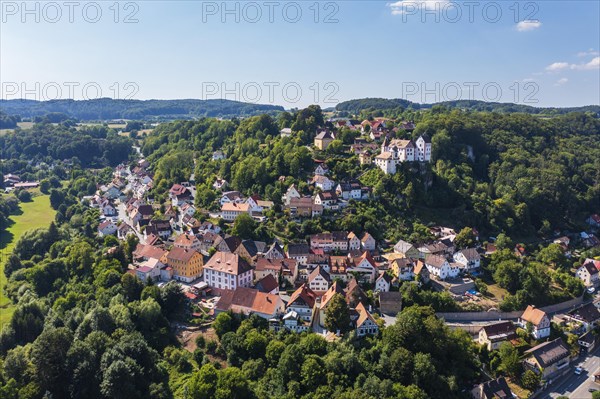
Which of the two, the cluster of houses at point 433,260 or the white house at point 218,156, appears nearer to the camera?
the cluster of houses at point 433,260

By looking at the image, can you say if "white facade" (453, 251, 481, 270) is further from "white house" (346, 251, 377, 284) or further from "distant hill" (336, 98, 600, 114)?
"distant hill" (336, 98, 600, 114)

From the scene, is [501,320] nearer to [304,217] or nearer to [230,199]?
[304,217]

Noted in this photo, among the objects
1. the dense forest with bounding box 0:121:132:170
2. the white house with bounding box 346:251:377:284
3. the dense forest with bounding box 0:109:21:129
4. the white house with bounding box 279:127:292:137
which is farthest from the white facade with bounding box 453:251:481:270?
the dense forest with bounding box 0:109:21:129

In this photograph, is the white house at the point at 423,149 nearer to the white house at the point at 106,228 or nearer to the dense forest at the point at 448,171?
the dense forest at the point at 448,171

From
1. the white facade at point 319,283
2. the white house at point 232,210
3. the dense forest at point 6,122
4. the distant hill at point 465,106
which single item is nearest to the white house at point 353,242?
the white facade at point 319,283

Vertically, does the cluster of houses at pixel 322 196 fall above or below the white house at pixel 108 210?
above

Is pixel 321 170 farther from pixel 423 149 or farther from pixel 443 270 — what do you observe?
pixel 443 270

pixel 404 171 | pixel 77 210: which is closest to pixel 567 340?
pixel 404 171

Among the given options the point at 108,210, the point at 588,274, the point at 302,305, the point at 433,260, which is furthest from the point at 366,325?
the point at 108,210
